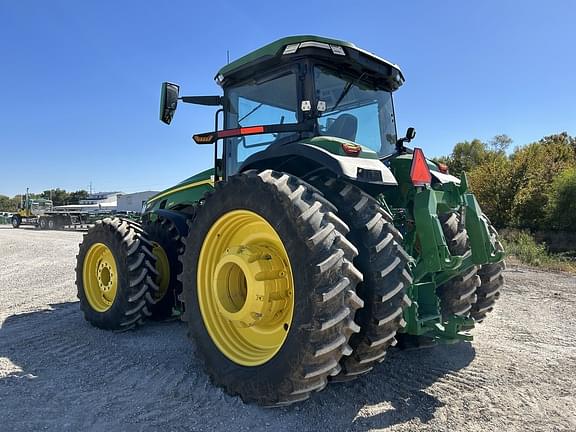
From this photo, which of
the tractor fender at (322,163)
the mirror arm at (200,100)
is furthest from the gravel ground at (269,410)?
the mirror arm at (200,100)

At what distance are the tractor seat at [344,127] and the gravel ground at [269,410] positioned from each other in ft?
6.52

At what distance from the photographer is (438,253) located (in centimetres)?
304


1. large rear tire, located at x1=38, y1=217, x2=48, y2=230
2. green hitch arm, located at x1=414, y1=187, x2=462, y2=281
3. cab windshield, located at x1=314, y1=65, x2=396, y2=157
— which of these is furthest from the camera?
large rear tire, located at x1=38, y1=217, x2=48, y2=230

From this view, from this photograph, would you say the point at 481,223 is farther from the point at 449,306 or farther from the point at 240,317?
the point at 240,317

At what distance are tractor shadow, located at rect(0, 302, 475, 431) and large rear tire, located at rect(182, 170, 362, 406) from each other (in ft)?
0.74

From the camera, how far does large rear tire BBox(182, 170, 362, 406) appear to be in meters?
2.61

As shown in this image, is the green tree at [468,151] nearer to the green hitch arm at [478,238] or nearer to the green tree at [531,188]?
the green tree at [531,188]

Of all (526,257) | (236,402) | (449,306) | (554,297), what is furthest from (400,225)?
(526,257)

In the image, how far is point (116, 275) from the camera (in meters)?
4.77

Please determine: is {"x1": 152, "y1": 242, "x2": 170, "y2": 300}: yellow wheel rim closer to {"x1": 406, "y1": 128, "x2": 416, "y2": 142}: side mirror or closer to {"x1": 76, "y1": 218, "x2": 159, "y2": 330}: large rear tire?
{"x1": 76, "y1": 218, "x2": 159, "y2": 330}: large rear tire

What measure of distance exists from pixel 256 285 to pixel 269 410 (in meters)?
0.81

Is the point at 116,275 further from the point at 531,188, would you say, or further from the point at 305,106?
the point at 531,188

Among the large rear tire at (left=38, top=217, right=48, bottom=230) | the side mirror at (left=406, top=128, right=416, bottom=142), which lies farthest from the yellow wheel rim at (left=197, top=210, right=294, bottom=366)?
the large rear tire at (left=38, top=217, right=48, bottom=230)

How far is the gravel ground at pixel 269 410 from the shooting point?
2787mm
